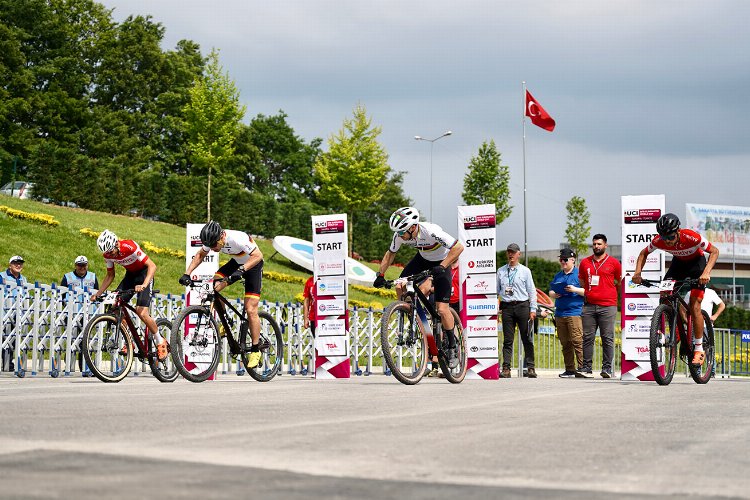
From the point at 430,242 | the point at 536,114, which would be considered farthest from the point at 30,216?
the point at 430,242

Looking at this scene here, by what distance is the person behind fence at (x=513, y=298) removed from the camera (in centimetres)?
1744

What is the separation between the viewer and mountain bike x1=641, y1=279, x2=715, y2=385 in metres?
12.5

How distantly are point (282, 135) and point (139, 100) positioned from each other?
26941 mm

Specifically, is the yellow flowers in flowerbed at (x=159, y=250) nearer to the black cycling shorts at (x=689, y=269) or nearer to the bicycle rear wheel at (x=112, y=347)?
the bicycle rear wheel at (x=112, y=347)

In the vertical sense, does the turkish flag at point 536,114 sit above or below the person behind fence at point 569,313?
above

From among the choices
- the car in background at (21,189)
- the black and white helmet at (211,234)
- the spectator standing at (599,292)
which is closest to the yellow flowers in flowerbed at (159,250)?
the car in background at (21,189)

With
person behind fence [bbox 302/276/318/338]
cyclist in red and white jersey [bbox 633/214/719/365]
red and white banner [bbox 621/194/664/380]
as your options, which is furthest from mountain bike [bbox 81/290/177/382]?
red and white banner [bbox 621/194/664/380]

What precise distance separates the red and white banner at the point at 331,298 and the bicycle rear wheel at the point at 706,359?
5721 millimetres

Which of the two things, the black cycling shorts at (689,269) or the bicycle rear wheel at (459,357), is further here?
the black cycling shorts at (689,269)

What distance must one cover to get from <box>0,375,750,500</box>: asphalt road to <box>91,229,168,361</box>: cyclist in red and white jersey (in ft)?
12.7

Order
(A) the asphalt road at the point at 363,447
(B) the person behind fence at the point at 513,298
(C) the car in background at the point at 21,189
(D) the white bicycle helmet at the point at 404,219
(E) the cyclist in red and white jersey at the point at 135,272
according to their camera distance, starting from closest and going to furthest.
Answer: (A) the asphalt road at the point at 363,447
(D) the white bicycle helmet at the point at 404,219
(E) the cyclist in red and white jersey at the point at 135,272
(B) the person behind fence at the point at 513,298
(C) the car in background at the point at 21,189

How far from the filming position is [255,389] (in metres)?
10.6

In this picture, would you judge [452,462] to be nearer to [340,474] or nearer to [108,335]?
[340,474]

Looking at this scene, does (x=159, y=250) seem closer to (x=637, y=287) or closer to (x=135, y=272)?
(x=637, y=287)
